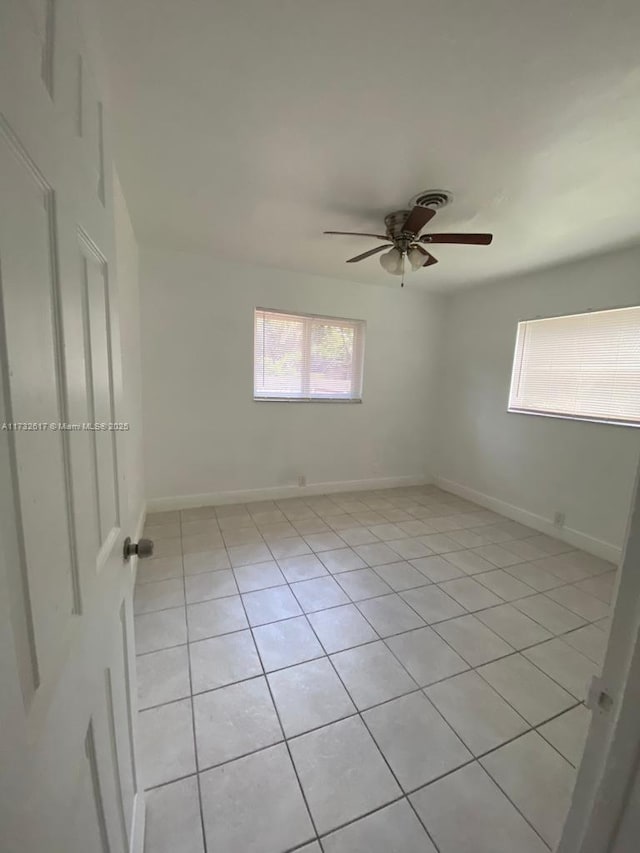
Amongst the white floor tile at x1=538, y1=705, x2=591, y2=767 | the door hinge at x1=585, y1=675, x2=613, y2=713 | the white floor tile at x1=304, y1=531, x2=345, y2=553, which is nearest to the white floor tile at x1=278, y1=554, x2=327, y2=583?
the white floor tile at x1=304, y1=531, x2=345, y2=553

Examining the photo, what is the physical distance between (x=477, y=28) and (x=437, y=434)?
12.2ft

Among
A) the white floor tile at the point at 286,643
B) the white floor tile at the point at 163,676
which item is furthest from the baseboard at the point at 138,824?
the white floor tile at the point at 286,643

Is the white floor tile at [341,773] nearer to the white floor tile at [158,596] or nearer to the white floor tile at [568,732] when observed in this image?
the white floor tile at [568,732]

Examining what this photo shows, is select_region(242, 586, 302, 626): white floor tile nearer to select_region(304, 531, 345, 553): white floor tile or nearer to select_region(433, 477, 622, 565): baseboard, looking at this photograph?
select_region(304, 531, 345, 553): white floor tile

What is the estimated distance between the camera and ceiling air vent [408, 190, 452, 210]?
186 centimetres

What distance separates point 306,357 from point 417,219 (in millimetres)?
1900

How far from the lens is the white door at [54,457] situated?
351 mm

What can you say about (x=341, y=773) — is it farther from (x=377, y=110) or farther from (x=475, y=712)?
(x=377, y=110)

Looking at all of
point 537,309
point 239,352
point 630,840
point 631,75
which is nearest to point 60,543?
point 630,840

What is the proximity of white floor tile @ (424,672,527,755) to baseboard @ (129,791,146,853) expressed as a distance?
1.11m

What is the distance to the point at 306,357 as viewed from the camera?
3617 millimetres

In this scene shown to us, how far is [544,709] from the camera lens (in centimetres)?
147

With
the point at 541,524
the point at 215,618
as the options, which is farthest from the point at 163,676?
the point at 541,524

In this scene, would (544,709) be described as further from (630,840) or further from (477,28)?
(477,28)
